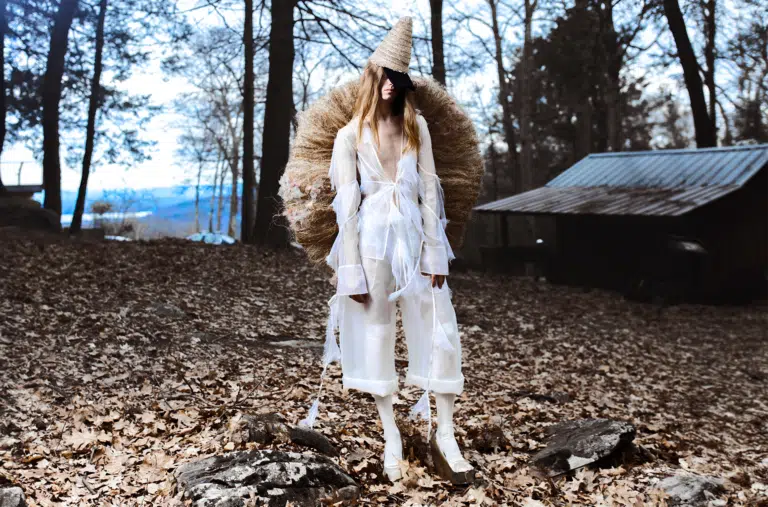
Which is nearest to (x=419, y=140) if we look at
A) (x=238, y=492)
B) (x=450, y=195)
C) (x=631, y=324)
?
(x=450, y=195)

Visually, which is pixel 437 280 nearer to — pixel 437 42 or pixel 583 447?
pixel 583 447

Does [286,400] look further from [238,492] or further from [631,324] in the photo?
[631,324]

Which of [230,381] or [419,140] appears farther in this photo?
[230,381]

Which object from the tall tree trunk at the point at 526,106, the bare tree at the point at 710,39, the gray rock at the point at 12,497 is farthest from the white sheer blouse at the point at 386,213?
the tall tree trunk at the point at 526,106

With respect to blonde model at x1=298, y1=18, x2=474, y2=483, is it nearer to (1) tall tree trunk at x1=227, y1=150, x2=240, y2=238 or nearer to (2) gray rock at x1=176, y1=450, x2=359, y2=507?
(2) gray rock at x1=176, y1=450, x2=359, y2=507

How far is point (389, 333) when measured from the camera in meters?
4.35

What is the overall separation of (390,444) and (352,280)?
1030 millimetres

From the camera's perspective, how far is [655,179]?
62.5 ft

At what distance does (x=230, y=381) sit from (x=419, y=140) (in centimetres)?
370

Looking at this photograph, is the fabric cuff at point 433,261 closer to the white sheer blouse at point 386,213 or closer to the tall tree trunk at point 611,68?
the white sheer blouse at point 386,213

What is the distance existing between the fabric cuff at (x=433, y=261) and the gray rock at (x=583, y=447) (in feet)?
5.56

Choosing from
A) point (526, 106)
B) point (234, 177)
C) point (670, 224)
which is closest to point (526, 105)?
point (526, 106)

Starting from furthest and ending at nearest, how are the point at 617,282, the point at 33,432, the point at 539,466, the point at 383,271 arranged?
1. the point at 617,282
2. the point at 33,432
3. the point at 539,466
4. the point at 383,271

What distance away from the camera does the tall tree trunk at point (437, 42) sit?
53.2ft
